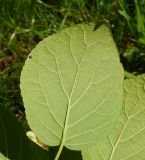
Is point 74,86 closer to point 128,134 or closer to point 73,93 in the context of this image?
point 73,93

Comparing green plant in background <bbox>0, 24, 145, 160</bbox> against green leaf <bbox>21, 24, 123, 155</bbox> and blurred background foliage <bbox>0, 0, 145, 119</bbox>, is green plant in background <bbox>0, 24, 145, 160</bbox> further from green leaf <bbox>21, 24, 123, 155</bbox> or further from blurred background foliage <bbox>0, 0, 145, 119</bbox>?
blurred background foliage <bbox>0, 0, 145, 119</bbox>

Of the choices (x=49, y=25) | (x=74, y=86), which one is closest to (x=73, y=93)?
(x=74, y=86)

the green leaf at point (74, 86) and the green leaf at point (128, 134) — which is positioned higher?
the green leaf at point (74, 86)

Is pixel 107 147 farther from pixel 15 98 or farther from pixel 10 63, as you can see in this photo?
pixel 10 63

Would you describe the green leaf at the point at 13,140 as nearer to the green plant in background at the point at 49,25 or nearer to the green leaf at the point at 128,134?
the green leaf at the point at 128,134

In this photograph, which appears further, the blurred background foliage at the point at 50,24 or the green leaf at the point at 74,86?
the blurred background foliage at the point at 50,24

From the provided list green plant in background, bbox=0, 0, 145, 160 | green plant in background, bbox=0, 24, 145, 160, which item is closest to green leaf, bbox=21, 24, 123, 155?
green plant in background, bbox=0, 24, 145, 160

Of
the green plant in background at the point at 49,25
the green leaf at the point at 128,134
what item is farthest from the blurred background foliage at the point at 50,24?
the green leaf at the point at 128,134
